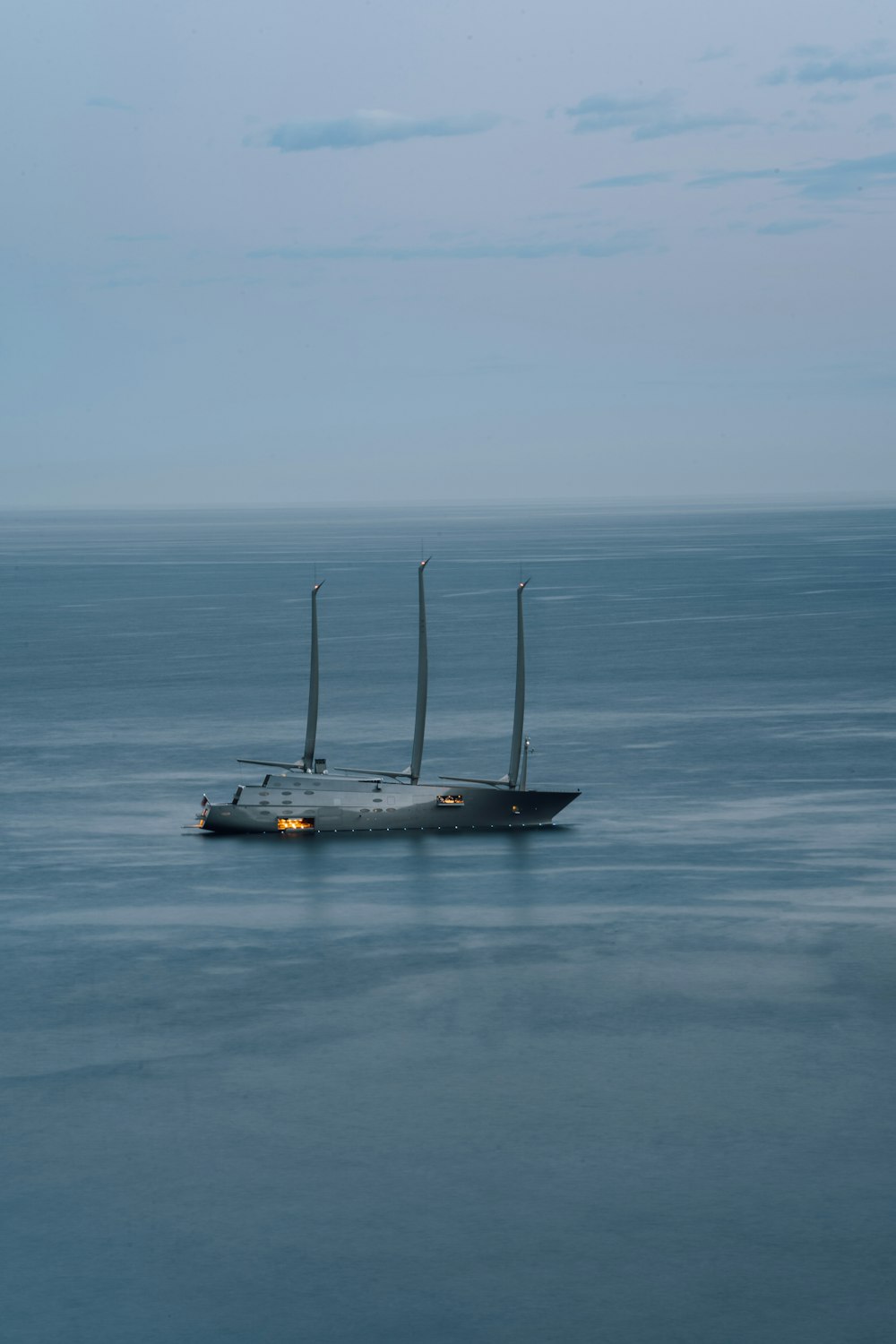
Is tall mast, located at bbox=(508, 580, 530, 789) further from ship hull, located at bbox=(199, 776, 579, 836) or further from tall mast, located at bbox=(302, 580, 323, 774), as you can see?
tall mast, located at bbox=(302, 580, 323, 774)

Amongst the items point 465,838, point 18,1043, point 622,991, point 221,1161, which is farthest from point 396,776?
point 221,1161

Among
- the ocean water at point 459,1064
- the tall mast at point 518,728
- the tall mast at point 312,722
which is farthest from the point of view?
the tall mast at point 312,722

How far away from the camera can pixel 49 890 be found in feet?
286

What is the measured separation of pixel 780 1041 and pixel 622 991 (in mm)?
7906

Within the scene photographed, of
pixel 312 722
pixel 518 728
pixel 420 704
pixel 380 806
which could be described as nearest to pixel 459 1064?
pixel 380 806

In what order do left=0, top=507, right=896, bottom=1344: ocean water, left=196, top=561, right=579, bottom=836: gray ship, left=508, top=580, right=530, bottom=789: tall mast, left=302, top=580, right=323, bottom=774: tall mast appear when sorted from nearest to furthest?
left=0, top=507, right=896, bottom=1344: ocean water → left=508, top=580, right=530, bottom=789: tall mast → left=196, top=561, right=579, bottom=836: gray ship → left=302, top=580, right=323, bottom=774: tall mast

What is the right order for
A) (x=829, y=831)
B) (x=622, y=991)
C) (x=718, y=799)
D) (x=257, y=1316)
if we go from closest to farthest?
(x=257, y=1316), (x=622, y=991), (x=829, y=831), (x=718, y=799)

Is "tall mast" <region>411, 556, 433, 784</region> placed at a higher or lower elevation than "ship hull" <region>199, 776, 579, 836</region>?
higher

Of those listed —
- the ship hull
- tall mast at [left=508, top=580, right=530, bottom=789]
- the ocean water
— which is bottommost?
the ocean water

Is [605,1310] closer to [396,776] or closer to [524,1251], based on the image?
[524,1251]

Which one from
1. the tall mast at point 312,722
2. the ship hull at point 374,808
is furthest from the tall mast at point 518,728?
the tall mast at point 312,722

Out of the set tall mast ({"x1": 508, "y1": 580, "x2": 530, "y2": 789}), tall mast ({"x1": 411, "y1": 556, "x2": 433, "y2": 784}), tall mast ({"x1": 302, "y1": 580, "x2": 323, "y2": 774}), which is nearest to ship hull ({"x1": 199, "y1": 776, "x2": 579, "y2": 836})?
tall mast ({"x1": 508, "y1": 580, "x2": 530, "y2": 789})

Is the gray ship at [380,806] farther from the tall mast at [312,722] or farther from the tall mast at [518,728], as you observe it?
the tall mast at [312,722]

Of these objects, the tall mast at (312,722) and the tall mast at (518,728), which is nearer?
the tall mast at (518,728)
